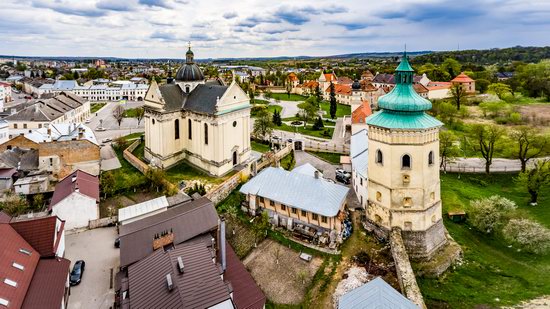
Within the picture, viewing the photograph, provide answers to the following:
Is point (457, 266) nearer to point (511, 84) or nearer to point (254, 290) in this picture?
point (254, 290)

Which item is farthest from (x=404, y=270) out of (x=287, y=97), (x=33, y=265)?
(x=287, y=97)

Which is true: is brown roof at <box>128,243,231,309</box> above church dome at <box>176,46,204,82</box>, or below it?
below

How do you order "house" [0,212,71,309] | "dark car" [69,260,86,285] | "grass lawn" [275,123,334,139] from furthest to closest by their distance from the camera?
"grass lawn" [275,123,334,139]
"dark car" [69,260,86,285]
"house" [0,212,71,309]

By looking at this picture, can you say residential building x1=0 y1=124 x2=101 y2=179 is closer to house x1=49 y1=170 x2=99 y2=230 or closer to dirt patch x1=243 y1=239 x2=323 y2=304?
house x1=49 y1=170 x2=99 y2=230

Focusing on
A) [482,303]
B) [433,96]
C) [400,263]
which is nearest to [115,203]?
[400,263]

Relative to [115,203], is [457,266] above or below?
below

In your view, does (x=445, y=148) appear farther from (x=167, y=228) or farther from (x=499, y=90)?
(x=499, y=90)

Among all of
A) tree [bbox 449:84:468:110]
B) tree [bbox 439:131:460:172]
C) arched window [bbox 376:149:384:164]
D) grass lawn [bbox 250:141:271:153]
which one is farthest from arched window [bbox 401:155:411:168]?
tree [bbox 449:84:468:110]
